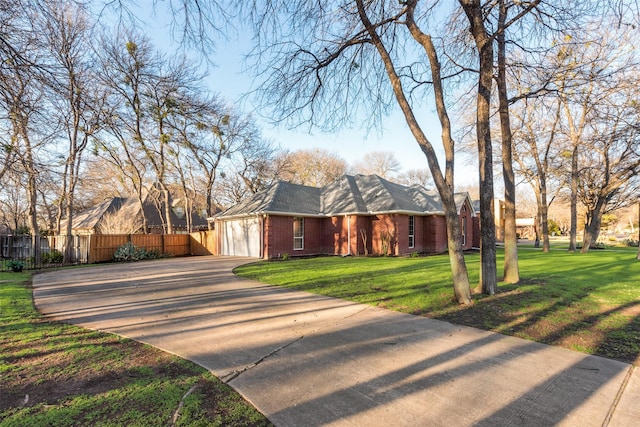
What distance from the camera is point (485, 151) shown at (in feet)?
23.6

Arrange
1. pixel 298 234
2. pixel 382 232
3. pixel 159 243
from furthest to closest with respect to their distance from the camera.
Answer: pixel 159 243 → pixel 298 234 → pixel 382 232

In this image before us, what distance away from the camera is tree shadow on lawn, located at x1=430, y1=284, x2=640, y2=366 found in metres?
4.27

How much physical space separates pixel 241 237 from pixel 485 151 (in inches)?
580

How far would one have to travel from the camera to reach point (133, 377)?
321 centimetres

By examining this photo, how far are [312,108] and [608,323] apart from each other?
7.19m

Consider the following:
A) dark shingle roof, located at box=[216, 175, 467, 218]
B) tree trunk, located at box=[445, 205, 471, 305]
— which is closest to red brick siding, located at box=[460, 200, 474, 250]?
dark shingle roof, located at box=[216, 175, 467, 218]

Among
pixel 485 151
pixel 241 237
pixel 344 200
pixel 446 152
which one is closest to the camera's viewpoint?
pixel 446 152

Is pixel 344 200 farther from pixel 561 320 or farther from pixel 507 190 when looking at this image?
pixel 561 320

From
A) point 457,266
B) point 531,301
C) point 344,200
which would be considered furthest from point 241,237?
point 531,301

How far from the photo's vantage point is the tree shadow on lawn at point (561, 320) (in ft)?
14.0

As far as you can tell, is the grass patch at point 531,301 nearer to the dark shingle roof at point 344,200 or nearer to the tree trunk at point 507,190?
the tree trunk at point 507,190

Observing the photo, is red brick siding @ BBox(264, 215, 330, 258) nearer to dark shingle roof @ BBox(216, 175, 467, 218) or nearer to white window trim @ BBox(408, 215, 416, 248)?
dark shingle roof @ BBox(216, 175, 467, 218)

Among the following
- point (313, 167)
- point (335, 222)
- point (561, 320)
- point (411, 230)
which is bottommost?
point (561, 320)

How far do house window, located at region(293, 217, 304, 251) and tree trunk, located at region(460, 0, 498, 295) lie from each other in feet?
39.4
